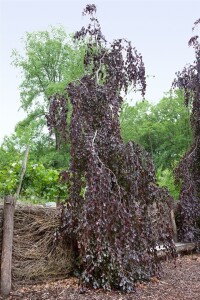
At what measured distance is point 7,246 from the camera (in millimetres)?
3525

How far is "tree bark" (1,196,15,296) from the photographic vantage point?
11.3ft

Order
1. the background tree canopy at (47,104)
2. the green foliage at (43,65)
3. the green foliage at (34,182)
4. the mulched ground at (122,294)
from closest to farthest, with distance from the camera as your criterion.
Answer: the mulched ground at (122,294) → the green foliage at (34,182) → the background tree canopy at (47,104) → the green foliage at (43,65)

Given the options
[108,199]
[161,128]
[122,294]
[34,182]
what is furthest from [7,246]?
[161,128]

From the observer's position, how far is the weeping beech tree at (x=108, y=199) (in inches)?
134

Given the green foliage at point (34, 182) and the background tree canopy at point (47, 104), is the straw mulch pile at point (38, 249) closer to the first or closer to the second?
the green foliage at point (34, 182)

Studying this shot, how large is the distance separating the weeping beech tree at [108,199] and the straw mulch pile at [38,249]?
6.6 inches

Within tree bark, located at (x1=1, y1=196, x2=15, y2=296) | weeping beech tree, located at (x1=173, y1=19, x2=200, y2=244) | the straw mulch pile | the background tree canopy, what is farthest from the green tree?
tree bark, located at (x1=1, y1=196, x2=15, y2=296)

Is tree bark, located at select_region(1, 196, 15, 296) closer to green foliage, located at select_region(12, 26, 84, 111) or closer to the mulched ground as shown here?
the mulched ground

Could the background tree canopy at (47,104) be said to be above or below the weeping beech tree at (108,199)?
above

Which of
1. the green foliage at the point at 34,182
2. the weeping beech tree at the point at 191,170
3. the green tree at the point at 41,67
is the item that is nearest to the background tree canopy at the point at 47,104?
the green tree at the point at 41,67

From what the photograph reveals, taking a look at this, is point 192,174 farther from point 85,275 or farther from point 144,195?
point 85,275

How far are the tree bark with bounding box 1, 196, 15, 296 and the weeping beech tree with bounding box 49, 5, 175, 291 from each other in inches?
22.4

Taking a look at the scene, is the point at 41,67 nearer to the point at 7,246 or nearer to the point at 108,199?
the point at 7,246

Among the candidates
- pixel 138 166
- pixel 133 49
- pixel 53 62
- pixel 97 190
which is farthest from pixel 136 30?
pixel 53 62
